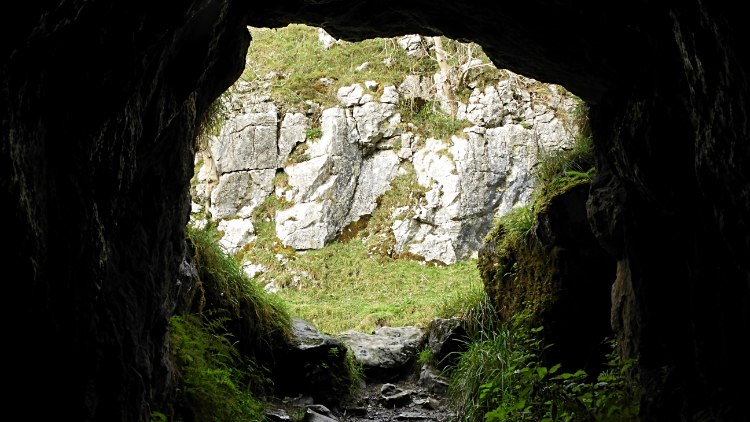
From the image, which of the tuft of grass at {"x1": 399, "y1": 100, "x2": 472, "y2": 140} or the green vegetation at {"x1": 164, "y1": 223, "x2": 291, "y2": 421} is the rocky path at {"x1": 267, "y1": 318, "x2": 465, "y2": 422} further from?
the tuft of grass at {"x1": 399, "y1": 100, "x2": 472, "y2": 140}

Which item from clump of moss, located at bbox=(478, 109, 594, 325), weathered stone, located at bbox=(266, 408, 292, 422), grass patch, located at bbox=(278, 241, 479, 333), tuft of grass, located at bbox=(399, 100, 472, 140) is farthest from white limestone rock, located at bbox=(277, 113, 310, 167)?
weathered stone, located at bbox=(266, 408, 292, 422)

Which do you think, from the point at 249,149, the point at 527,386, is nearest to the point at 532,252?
the point at 527,386

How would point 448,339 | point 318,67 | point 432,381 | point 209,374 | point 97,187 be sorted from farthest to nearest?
1. point 318,67
2. point 448,339
3. point 432,381
4. point 209,374
5. point 97,187

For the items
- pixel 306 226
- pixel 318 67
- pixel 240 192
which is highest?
pixel 318 67

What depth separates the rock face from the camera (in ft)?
51.6

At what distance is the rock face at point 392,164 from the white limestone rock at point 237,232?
262mm

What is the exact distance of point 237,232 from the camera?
54.5ft

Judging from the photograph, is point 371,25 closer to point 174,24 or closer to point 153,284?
point 174,24

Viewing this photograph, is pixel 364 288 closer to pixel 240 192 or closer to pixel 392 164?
pixel 392 164

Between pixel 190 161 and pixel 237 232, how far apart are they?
500 inches

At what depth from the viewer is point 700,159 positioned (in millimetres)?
2609

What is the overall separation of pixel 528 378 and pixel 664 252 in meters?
1.84

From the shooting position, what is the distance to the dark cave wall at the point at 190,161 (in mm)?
2197

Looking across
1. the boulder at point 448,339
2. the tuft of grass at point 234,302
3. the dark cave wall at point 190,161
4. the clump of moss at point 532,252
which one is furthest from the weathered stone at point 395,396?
the dark cave wall at point 190,161
